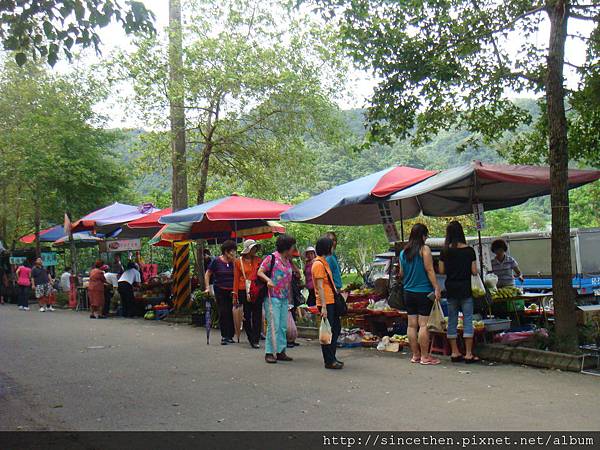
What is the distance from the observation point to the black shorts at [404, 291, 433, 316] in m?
8.55

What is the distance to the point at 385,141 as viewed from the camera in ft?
34.1

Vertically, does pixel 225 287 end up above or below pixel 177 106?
below

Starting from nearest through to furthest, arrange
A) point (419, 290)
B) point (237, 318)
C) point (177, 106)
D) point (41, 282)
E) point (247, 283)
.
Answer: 1. point (419, 290)
2. point (247, 283)
3. point (237, 318)
4. point (177, 106)
5. point (41, 282)

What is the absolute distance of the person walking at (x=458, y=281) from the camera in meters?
8.55

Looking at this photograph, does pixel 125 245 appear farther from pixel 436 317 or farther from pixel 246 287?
pixel 436 317

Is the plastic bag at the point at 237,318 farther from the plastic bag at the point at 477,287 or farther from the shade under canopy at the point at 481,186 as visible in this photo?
the plastic bag at the point at 477,287

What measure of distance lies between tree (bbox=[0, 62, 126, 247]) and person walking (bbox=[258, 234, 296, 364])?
53.1ft

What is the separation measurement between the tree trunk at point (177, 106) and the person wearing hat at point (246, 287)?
23.9ft

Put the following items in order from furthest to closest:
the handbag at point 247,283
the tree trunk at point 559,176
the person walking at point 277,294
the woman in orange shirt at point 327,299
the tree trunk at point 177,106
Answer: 1. the tree trunk at point 177,106
2. the handbag at point 247,283
3. the person walking at point 277,294
4. the tree trunk at point 559,176
5. the woman in orange shirt at point 327,299

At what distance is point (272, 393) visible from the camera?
6.98 m

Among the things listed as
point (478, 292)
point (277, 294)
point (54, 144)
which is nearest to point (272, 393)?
point (277, 294)

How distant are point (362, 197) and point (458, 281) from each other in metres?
2.48

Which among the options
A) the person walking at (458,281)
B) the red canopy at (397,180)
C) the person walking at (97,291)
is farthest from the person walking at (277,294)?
the person walking at (97,291)

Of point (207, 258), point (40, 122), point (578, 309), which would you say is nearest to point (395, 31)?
point (578, 309)
